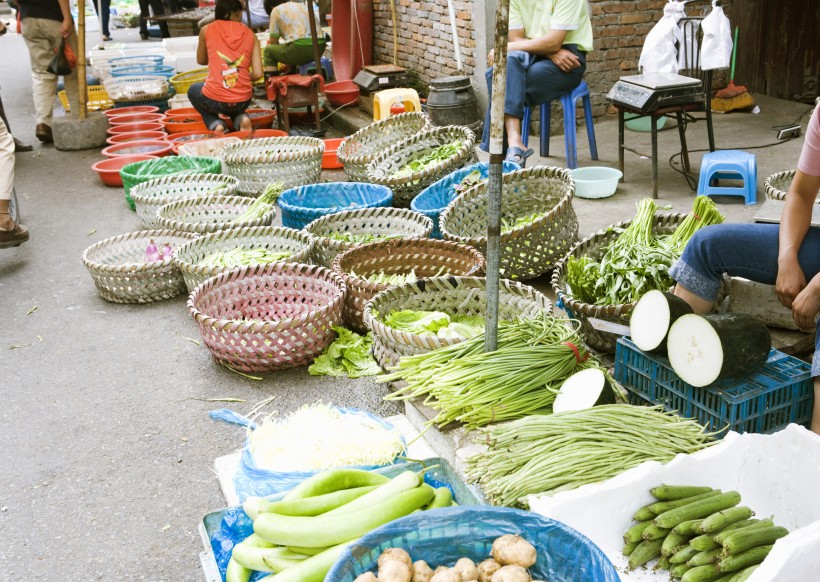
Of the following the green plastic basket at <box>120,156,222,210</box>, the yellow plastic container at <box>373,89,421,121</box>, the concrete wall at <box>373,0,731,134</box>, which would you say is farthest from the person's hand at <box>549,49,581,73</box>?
the green plastic basket at <box>120,156,222,210</box>

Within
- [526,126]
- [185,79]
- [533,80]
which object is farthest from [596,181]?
[185,79]

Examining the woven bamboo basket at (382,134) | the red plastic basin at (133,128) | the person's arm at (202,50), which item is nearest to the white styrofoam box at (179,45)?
the red plastic basin at (133,128)

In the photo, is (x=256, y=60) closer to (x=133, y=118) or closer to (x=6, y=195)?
(x=133, y=118)

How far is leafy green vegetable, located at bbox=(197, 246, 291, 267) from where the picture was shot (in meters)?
4.54

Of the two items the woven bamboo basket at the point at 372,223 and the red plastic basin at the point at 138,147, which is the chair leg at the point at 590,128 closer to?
the woven bamboo basket at the point at 372,223

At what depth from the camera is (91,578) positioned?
2574 mm

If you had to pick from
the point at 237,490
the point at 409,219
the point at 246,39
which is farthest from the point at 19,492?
the point at 246,39

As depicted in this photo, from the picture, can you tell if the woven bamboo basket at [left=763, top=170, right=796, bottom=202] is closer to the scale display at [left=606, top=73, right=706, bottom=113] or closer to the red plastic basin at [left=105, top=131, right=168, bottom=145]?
the scale display at [left=606, top=73, right=706, bottom=113]

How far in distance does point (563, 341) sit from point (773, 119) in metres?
5.43

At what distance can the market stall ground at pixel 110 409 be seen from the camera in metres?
2.73

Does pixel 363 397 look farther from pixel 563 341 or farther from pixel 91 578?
pixel 91 578

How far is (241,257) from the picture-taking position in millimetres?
4633

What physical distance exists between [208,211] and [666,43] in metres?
3.77

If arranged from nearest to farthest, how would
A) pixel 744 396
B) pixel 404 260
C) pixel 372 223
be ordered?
1. pixel 744 396
2. pixel 404 260
3. pixel 372 223
